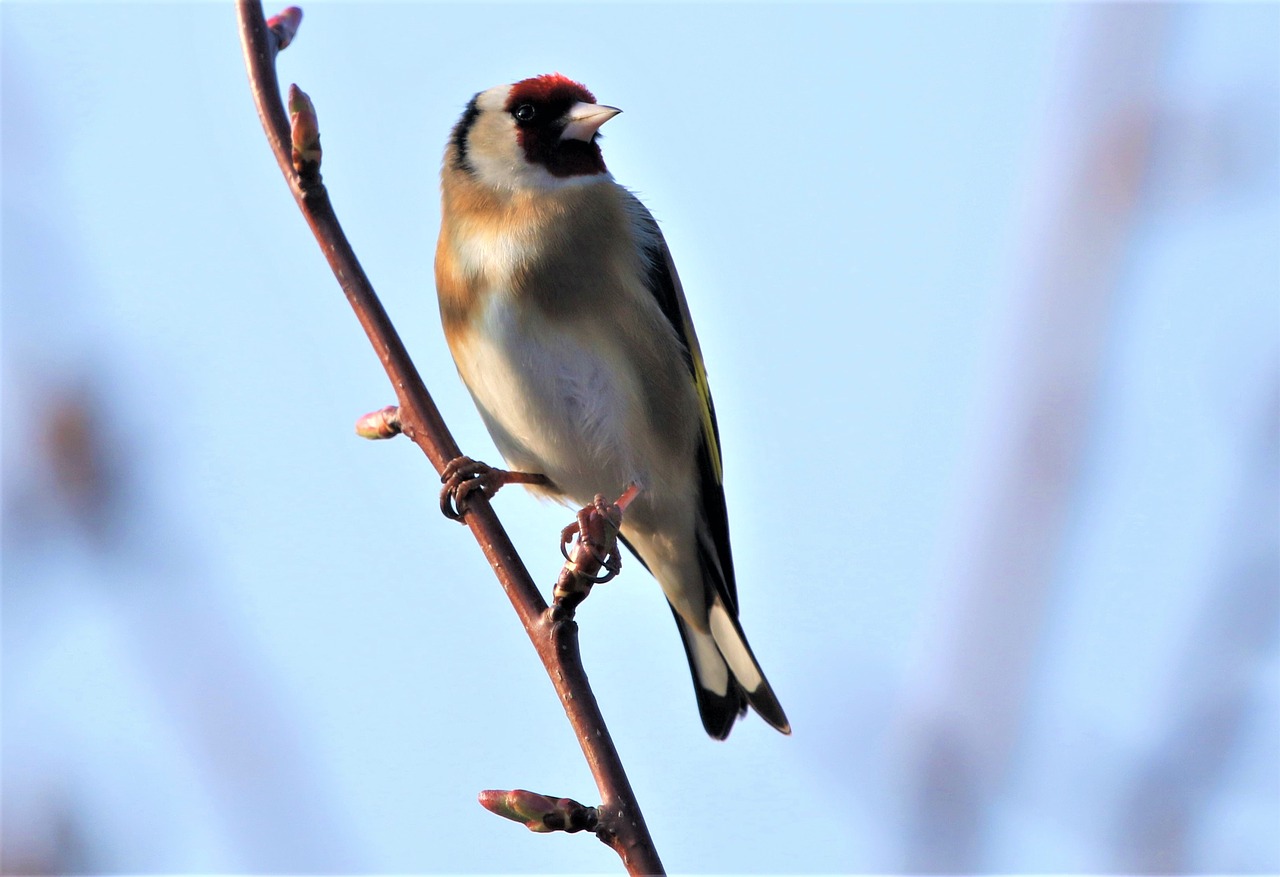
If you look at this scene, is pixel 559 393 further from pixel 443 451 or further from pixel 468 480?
pixel 443 451

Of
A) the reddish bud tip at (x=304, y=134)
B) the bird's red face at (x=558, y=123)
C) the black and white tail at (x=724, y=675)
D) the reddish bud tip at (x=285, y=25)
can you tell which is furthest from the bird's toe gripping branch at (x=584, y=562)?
the bird's red face at (x=558, y=123)

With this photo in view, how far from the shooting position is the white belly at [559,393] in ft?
10.9

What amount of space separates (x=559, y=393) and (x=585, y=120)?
3.04 ft

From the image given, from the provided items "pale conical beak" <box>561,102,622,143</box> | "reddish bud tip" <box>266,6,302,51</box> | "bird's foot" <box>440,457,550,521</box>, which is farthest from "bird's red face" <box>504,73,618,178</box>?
"reddish bud tip" <box>266,6,302,51</box>

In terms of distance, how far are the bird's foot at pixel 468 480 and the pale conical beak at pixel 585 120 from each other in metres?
1.06

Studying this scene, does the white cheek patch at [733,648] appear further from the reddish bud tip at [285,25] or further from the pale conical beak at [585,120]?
the reddish bud tip at [285,25]

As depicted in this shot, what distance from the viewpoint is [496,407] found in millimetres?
3494

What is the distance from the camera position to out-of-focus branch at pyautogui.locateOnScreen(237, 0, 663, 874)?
192cm

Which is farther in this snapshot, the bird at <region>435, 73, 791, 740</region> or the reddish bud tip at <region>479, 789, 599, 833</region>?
the bird at <region>435, 73, 791, 740</region>

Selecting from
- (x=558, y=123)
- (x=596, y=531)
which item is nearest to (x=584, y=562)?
(x=596, y=531)

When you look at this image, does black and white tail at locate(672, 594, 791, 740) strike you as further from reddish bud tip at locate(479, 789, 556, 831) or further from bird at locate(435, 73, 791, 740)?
reddish bud tip at locate(479, 789, 556, 831)

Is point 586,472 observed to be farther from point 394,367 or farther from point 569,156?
point 394,367

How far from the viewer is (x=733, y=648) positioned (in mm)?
3795

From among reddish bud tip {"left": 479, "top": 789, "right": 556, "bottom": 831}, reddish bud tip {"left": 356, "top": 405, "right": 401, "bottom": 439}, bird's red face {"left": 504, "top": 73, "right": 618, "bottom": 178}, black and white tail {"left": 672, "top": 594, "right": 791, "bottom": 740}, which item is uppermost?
bird's red face {"left": 504, "top": 73, "right": 618, "bottom": 178}
